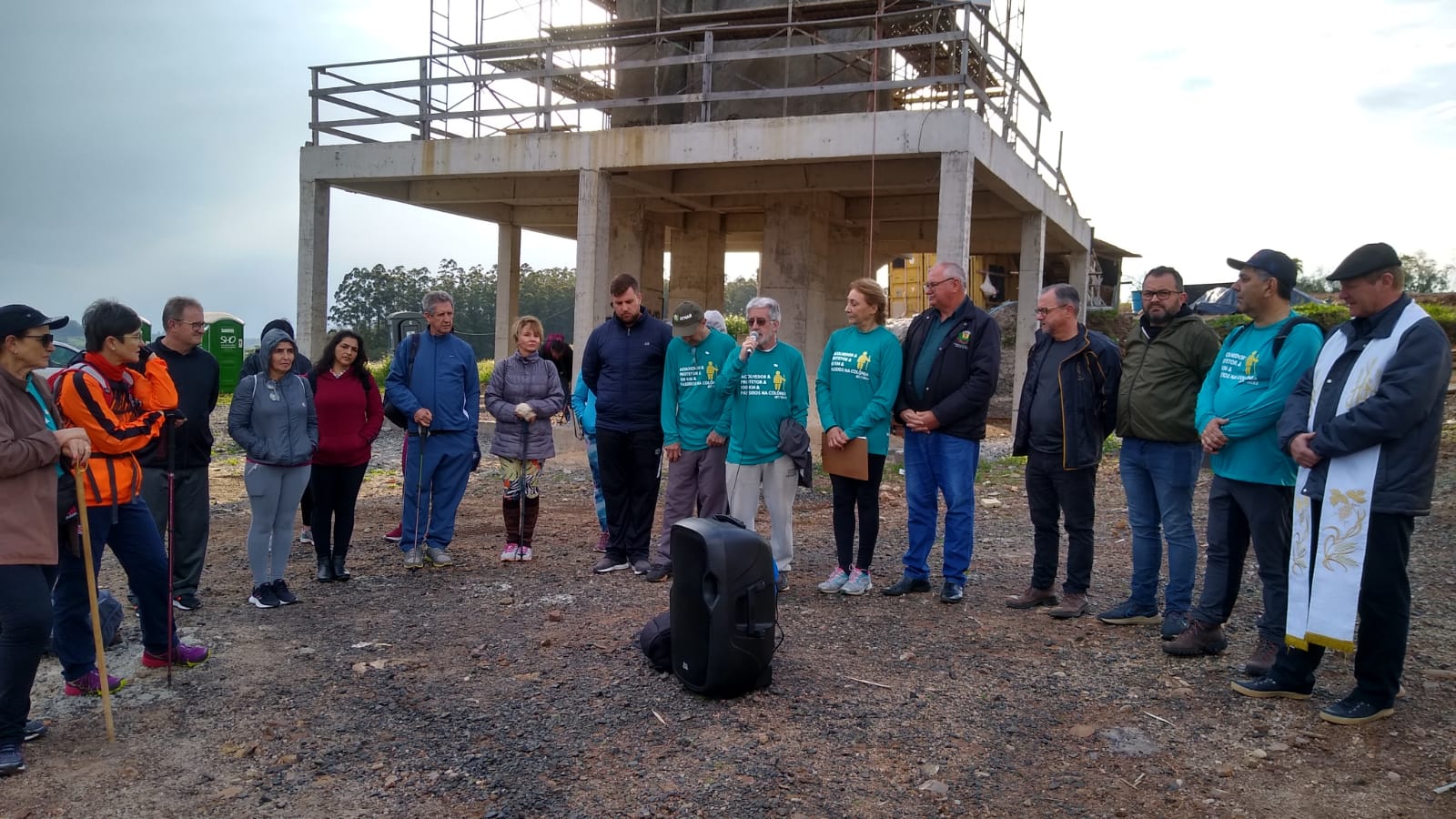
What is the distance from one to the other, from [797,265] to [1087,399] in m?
9.20

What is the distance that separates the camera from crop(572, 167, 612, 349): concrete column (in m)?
13.1

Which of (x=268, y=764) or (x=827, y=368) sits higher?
(x=827, y=368)

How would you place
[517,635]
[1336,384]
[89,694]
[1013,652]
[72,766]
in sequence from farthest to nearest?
1. [517,635]
2. [1013,652]
3. [89,694]
4. [1336,384]
5. [72,766]

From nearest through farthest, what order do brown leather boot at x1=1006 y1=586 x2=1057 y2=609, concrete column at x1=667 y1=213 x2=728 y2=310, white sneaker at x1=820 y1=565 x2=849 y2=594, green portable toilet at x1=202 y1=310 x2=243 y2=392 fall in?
brown leather boot at x1=1006 y1=586 x2=1057 y2=609
white sneaker at x1=820 y1=565 x2=849 y2=594
concrete column at x1=667 y1=213 x2=728 y2=310
green portable toilet at x1=202 y1=310 x2=243 y2=392

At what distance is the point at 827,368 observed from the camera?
6.10m

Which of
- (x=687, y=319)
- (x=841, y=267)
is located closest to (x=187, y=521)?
(x=687, y=319)

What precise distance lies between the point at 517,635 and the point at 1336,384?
416 cm

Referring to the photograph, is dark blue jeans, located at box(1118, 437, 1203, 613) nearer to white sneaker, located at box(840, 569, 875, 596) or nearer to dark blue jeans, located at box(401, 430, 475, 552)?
white sneaker, located at box(840, 569, 875, 596)

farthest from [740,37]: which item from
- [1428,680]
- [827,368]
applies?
[1428,680]

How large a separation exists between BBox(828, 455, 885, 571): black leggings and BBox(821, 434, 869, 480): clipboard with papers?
0.08m

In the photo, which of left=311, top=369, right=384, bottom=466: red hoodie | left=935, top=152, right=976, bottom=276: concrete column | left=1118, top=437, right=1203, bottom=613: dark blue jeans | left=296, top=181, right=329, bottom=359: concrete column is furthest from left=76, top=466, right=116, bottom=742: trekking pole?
left=296, top=181, right=329, bottom=359: concrete column

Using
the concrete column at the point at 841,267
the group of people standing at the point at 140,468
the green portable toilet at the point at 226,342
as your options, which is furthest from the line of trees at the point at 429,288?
the group of people standing at the point at 140,468

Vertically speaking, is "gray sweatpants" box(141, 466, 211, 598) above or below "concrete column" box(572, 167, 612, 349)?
below

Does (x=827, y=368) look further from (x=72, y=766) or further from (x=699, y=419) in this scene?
(x=72, y=766)
